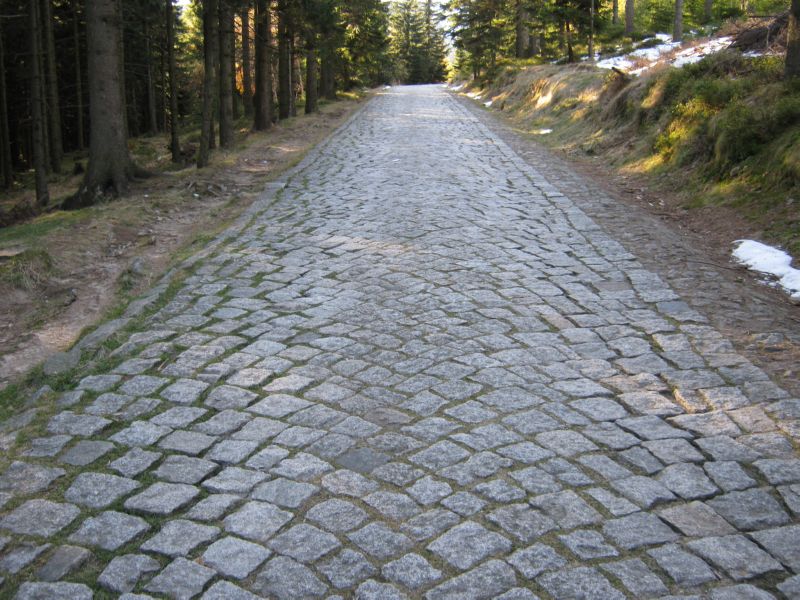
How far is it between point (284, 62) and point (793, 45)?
18.6 metres

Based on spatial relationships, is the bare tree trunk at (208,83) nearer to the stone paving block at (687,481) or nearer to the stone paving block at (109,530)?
the stone paving block at (109,530)

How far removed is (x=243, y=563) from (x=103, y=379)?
260cm

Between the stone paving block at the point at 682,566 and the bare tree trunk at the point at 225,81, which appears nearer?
the stone paving block at the point at 682,566

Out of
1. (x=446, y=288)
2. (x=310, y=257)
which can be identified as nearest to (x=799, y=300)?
(x=446, y=288)

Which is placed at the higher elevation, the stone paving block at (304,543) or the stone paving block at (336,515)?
the stone paving block at (336,515)

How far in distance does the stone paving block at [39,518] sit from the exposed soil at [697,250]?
4.56m

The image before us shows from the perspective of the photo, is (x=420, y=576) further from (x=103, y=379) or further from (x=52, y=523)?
(x=103, y=379)

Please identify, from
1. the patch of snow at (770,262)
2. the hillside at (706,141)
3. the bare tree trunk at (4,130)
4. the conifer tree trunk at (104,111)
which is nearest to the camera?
the patch of snow at (770,262)

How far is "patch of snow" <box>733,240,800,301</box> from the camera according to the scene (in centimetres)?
679

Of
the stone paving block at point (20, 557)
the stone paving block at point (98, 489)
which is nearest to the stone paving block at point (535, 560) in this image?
the stone paving block at point (98, 489)

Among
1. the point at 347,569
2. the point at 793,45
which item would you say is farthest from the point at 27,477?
the point at 793,45

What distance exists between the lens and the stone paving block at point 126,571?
9.91ft

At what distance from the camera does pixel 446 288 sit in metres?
6.84

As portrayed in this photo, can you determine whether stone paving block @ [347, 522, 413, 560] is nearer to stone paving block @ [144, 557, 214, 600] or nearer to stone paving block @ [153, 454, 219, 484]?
stone paving block @ [144, 557, 214, 600]
